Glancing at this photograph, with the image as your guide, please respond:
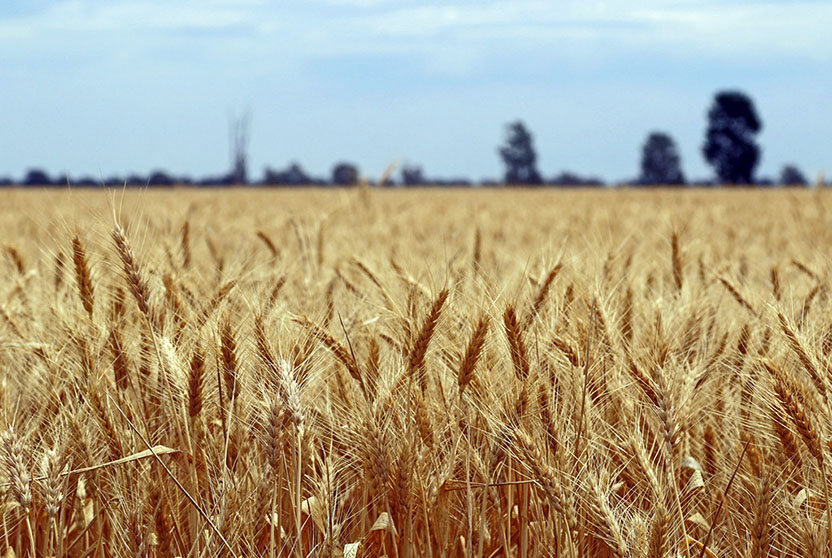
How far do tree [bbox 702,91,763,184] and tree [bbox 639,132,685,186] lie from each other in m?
12.2

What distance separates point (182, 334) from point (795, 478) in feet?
4.74

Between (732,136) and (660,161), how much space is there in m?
15.5

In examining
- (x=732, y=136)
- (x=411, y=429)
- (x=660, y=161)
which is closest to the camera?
(x=411, y=429)

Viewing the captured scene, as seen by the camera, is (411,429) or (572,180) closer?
(411,429)

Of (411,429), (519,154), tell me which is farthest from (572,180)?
(411,429)

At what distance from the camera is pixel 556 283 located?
2240 mm

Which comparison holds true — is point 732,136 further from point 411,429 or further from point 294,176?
point 411,429

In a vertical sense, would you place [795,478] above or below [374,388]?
below

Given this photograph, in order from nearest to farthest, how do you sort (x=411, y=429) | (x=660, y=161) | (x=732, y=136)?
(x=411, y=429) < (x=732, y=136) < (x=660, y=161)

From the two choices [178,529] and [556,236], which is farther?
[556,236]

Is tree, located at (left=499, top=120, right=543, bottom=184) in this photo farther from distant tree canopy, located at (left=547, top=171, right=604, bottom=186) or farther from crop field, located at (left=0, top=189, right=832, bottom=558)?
crop field, located at (left=0, top=189, right=832, bottom=558)

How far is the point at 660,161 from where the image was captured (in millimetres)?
82500

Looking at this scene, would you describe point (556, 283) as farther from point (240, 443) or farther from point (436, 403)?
point (240, 443)

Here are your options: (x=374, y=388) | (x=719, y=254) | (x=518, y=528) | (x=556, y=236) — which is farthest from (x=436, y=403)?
(x=556, y=236)
